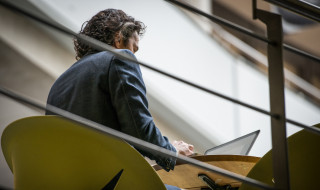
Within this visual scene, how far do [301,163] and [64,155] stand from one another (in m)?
0.52

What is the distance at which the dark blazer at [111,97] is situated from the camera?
51.6 inches

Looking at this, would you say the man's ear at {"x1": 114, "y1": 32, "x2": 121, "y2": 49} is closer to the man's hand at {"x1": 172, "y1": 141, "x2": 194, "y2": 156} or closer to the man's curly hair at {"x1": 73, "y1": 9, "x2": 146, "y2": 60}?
the man's curly hair at {"x1": 73, "y1": 9, "x2": 146, "y2": 60}

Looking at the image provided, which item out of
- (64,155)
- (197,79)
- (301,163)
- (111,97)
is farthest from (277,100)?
(197,79)

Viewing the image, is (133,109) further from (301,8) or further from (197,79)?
(197,79)

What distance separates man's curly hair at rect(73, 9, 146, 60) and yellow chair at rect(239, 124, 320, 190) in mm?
944

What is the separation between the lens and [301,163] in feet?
3.43

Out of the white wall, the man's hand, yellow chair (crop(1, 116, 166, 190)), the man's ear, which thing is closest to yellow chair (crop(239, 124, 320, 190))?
yellow chair (crop(1, 116, 166, 190))

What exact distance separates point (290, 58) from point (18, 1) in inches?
140

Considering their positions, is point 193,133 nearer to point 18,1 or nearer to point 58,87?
point 18,1

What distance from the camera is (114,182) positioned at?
94 centimetres

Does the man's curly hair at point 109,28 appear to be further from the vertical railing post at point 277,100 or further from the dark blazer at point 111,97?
the vertical railing post at point 277,100

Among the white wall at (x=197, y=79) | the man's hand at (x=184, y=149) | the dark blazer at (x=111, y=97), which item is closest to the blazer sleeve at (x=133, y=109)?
the dark blazer at (x=111, y=97)

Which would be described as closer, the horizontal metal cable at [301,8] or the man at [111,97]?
the horizontal metal cable at [301,8]

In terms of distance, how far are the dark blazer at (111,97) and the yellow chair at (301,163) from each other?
34 centimetres
